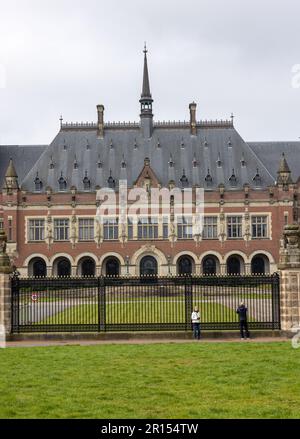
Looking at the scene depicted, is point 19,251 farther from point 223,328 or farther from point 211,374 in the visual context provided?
point 211,374

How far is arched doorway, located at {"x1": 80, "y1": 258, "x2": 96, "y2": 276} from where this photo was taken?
6731 centimetres

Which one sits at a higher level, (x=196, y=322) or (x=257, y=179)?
(x=257, y=179)

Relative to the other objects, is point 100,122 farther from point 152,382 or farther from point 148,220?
point 152,382

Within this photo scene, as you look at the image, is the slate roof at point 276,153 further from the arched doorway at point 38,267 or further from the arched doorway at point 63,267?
the arched doorway at point 38,267

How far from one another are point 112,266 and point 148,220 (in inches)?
219

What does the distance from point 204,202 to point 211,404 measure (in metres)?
54.1

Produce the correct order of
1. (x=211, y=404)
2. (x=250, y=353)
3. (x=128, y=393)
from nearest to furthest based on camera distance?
(x=211, y=404) < (x=128, y=393) < (x=250, y=353)

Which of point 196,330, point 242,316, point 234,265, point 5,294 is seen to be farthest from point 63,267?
point 242,316

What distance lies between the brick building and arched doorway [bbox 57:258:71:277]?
0.09 meters

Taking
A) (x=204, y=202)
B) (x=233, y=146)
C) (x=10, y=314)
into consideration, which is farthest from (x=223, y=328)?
(x=233, y=146)

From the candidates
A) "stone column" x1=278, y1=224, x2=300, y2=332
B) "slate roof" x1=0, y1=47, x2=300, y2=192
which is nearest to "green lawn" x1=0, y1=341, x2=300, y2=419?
"stone column" x1=278, y1=224, x2=300, y2=332

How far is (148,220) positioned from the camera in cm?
6638

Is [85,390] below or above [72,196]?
below

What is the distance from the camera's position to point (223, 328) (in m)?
25.0
